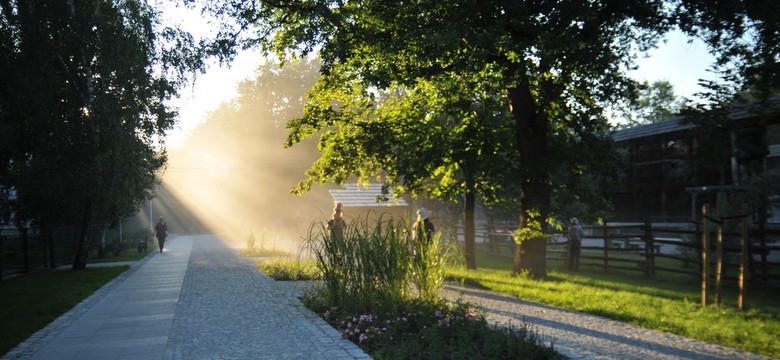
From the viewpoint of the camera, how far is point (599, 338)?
738 cm

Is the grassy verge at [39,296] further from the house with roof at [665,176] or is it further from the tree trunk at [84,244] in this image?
A: the house with roof at [665,176]

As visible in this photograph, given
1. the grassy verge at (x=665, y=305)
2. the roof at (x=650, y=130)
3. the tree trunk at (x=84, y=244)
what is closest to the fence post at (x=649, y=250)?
the grassy verge at (x=665, y=305)

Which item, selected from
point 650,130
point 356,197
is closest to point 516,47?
point 650,130

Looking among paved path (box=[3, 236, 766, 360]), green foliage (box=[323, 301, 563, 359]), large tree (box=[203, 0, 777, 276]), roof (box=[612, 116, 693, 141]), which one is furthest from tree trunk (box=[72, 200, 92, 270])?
roof (box=[612, 116, 693, 141])

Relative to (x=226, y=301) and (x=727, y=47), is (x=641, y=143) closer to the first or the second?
(x=727, y=47)

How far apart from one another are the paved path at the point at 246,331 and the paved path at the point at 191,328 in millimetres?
12

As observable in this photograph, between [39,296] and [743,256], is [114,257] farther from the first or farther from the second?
[743,256]

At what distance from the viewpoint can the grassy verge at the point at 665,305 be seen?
7484 millimetres

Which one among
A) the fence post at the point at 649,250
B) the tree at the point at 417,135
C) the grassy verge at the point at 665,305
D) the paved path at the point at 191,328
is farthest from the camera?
the fence post at the point at 649,250

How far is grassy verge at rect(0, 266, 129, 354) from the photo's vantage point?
8.84 meters

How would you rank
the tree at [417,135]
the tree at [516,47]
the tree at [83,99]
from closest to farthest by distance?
the tree at [516,47] < the tree at [417,135] < the tree at [83,99]

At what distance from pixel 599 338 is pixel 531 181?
710 centimetres

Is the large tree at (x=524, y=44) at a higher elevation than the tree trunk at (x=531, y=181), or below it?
higher

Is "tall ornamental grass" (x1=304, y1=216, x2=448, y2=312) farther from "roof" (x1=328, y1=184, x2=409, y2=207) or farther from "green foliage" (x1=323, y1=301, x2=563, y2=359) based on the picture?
"roof" (x1=328, y1=184, x2=409, y2=207)
